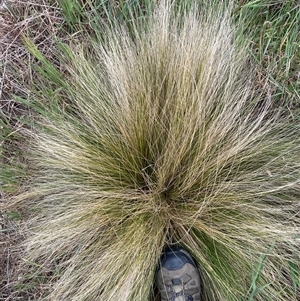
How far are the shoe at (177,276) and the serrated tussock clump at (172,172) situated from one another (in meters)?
0.03

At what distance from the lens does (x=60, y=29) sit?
1.33 meters

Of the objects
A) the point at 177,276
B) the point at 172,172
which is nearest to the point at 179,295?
the point at 177,276

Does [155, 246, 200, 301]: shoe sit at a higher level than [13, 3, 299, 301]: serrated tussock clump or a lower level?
lower

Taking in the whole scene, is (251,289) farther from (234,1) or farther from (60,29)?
(60,29)

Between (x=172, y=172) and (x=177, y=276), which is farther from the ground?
(x=172, y=172)

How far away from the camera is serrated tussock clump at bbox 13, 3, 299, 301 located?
113cm

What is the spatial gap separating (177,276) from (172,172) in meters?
0.29

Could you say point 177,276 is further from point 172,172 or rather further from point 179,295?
point 172,172

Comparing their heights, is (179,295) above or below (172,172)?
below

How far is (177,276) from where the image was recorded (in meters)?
1.19

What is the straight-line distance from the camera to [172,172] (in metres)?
1.14

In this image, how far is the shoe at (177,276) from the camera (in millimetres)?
1175

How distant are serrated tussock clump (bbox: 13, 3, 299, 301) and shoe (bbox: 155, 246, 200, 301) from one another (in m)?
0.03

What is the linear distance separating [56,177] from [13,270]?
0.34 meters
